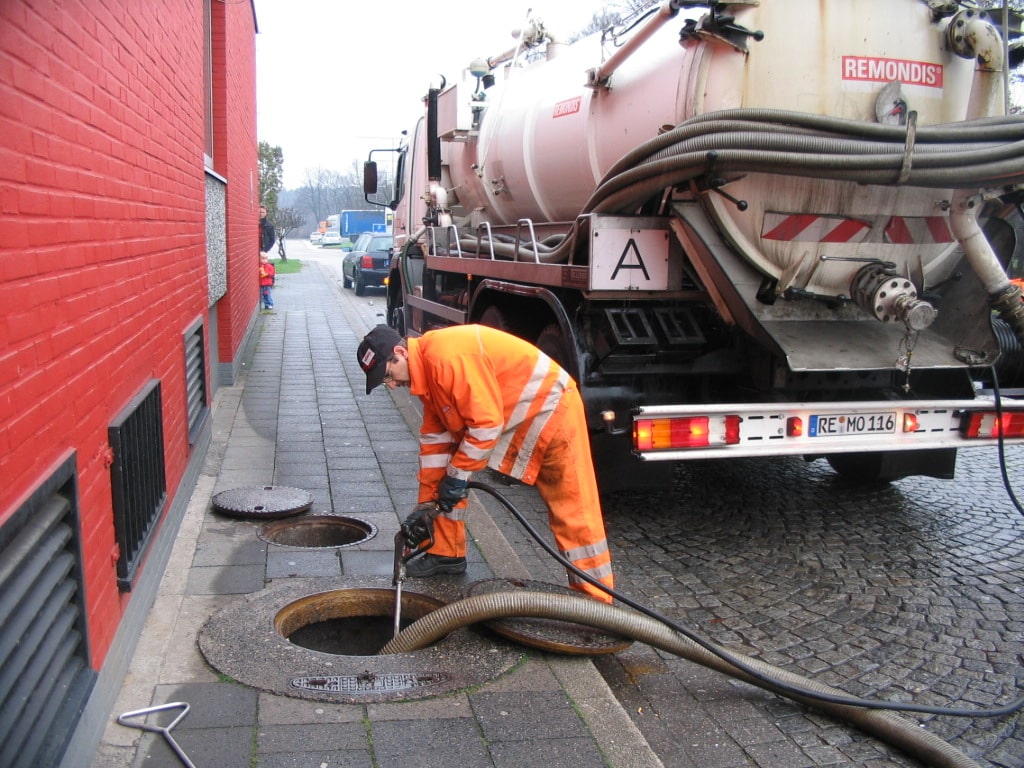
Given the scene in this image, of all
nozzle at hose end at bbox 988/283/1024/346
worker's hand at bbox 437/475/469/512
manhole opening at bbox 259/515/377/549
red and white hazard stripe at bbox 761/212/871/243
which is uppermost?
red and white hazard stripe at bbox 761/212/871/243

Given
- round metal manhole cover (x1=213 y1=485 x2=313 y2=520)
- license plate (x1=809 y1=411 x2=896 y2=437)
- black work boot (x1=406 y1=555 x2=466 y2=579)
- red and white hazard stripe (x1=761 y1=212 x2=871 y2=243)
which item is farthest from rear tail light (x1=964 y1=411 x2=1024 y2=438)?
round metal manhole cover (x1=213 y1=485 x2=313 y2=520)

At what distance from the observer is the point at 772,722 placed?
130 inches

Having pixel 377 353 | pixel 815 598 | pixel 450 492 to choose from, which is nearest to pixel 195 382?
Result: pixel 377 353

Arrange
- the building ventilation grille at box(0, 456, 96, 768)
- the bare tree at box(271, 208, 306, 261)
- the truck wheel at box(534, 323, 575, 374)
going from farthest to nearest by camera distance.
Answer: the bare tree at box(271, 208, 306, 261) < the truck wheel at box(534, 323, 575, 374) < the building ventilation grille at box(0, 456, 96, 768)

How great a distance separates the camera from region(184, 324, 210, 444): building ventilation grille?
18.4ft

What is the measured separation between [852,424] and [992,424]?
0.84 metres

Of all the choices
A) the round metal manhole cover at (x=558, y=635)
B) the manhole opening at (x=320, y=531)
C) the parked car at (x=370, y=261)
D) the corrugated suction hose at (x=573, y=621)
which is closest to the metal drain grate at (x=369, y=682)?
the corrugated suction hose at (x=573, y=621)

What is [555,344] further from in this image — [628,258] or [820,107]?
[820,107]

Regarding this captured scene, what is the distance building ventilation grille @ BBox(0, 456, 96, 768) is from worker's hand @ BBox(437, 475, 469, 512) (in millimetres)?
1466

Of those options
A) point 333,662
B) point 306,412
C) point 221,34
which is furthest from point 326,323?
point 333,662

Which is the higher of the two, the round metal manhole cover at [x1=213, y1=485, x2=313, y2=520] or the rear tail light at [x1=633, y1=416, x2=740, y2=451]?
the rear tail light at [x1=633, y1=416, x2=740, y2=451]

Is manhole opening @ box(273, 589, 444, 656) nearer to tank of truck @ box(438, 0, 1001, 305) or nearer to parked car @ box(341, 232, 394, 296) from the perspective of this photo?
tank of truck @ box(438, 0, 1001, 305)

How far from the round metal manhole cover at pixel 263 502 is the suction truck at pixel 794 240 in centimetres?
171

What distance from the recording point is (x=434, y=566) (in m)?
4.21
